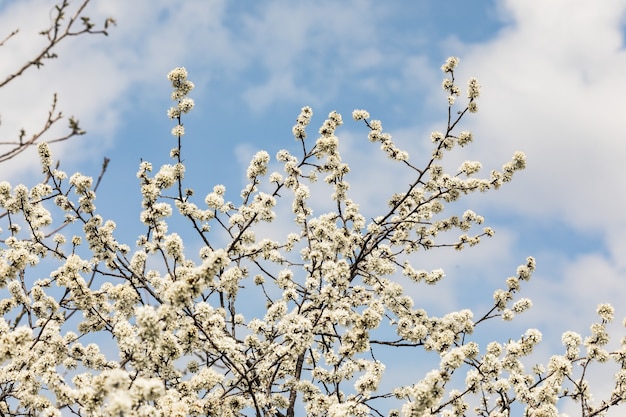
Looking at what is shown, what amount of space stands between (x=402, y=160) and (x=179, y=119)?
17.2 ft

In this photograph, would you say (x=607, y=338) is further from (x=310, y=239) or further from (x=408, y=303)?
→ (x=310, y=239)

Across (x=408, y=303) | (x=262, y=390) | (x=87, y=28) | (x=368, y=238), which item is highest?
(x=368, y=238)

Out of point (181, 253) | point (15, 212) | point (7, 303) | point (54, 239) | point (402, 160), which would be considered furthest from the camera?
point (402, 160)

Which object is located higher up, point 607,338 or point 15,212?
point 15,212

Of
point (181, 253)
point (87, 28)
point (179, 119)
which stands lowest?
point (87, 28)

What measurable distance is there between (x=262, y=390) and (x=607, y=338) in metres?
6.79

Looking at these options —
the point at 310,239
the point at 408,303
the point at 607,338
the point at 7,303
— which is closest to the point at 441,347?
the point at 408,303

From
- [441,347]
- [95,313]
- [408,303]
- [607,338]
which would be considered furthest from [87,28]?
[607,338]

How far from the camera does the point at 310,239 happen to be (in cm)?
1535

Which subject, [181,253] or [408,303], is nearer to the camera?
[181,253]

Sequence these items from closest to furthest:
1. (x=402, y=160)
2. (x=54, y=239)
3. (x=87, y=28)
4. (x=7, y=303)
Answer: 1. (x=87, y=28)
2. (x=7, y=303)
3. (x=54, y=239)
4. (x=402, y=160)

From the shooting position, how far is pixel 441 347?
1231 centimetres

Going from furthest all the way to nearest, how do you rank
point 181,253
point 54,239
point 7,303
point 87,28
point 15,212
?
point 54,239 < point 15,212 < point 7,303 < point 181,253 < point 87,28

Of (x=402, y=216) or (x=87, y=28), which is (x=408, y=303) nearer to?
(x=402, y=216)
